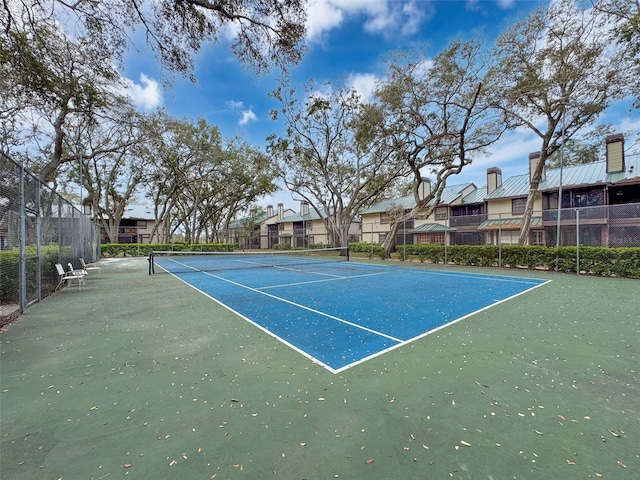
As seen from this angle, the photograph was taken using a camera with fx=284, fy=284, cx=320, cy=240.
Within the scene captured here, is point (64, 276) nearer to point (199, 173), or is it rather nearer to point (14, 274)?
point (14, 274)

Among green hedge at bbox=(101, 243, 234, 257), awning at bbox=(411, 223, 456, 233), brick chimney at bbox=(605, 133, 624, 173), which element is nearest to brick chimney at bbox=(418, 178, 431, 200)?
awning at bbox=(411, 223, 456, 233)

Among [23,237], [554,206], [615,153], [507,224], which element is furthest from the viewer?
[554,206]

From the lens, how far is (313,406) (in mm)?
2428

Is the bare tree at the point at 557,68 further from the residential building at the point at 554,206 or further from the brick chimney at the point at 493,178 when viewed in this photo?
the brick chimney at the point at 493,178

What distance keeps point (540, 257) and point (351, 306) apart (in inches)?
434

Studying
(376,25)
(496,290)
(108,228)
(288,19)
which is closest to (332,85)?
(376,25)

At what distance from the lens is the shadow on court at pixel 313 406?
181 centimetres

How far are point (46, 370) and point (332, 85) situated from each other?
2110 cm

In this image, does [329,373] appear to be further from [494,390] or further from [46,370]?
[46,370]

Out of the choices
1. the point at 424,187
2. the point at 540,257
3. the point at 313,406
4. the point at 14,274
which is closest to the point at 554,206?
the point at 424,187

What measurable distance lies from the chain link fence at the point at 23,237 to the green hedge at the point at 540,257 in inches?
639

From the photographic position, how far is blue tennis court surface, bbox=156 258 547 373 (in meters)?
3.87

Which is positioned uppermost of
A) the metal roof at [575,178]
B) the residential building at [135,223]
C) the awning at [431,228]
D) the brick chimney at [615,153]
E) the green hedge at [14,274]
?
the brick chimney at [615,153]

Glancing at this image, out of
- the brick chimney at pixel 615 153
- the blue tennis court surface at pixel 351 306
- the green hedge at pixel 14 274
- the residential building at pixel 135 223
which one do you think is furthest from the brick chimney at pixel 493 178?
the residential building at pixel 135 223
